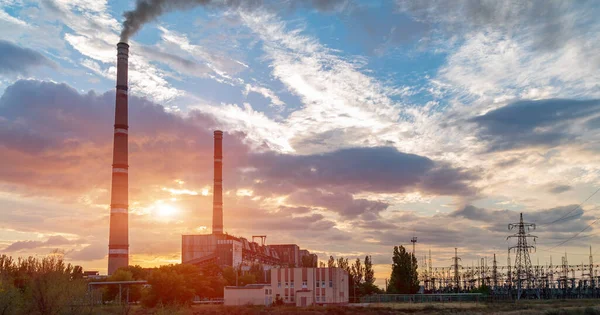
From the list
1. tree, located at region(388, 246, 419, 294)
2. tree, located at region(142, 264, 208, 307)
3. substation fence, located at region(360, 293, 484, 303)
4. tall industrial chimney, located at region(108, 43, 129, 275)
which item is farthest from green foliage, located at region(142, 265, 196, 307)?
tree, located at region(388, 246, 419, 294)

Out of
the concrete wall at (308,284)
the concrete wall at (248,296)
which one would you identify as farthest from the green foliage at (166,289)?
the concrete wall at (308,284)

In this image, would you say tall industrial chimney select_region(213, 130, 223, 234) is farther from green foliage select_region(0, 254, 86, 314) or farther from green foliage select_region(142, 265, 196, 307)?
green foliage select_region(0, 254, 86, 314)

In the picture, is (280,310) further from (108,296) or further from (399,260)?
(399,260)

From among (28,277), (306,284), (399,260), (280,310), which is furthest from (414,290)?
(28,277)

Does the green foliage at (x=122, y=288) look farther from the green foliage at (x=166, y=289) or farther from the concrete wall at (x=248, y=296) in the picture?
the concrete wall at (x=248, y=296)

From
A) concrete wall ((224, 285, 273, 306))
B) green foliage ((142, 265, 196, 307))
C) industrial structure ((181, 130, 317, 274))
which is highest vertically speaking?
industrial structure ((181, 130, 317, 274))

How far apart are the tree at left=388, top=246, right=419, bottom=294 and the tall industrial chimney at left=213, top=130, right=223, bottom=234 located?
40170 mm

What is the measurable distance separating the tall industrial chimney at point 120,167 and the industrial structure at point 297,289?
21.6m

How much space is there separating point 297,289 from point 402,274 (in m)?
32.3

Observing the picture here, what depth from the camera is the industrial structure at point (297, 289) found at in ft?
266

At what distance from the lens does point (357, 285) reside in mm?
120750

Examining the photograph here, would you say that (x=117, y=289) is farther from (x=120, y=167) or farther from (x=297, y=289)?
(x=297, y=289)

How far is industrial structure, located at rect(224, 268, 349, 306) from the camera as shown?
81.2 meters

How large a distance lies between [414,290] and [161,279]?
Result: 55.2m
